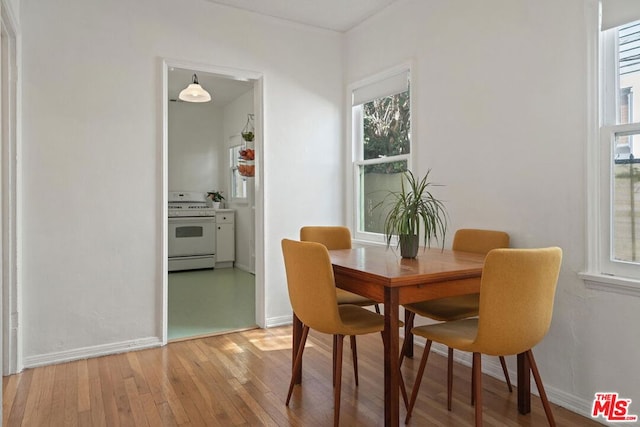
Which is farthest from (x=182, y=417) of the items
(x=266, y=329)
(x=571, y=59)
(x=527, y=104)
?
(x=571, y=59)

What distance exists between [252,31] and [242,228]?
347cm

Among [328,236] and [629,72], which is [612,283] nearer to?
[629,72]

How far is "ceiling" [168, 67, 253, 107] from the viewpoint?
5.35 m

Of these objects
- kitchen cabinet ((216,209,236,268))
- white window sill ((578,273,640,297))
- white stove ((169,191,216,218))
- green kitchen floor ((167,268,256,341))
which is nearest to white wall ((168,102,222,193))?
white stove ((169,191,216,218))

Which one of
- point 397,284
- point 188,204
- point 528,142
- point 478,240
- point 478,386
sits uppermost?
point 528,142

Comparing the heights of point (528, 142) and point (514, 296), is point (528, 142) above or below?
above

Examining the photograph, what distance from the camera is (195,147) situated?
6.93 meters

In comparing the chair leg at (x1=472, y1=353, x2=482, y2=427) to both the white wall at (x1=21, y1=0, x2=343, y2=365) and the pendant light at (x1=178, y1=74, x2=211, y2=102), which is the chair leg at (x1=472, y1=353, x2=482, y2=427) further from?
the pendant light at (x1=178, y1=74, x2=211, y2=102)

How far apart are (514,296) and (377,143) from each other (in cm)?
237

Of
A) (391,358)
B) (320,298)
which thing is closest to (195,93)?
(320,298)

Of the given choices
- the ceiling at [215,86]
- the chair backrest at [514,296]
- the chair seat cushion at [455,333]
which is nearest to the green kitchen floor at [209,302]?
the chair seat cushion at [455,333]

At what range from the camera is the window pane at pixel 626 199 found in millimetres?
2043

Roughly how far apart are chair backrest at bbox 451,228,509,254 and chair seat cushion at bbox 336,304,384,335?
87 centimetres

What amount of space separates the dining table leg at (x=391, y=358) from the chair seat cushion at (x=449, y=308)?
25.6 inches
